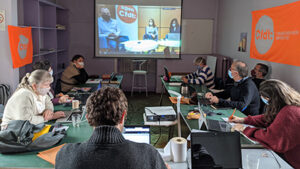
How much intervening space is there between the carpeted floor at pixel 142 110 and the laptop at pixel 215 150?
7.48 feet

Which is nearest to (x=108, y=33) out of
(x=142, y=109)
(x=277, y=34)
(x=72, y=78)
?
(x=142, y=109)

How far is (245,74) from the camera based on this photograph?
11.5 ft

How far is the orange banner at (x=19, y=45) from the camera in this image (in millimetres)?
3912

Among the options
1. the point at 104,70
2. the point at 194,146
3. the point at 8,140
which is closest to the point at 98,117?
the point at 194,146

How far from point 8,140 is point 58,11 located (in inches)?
243

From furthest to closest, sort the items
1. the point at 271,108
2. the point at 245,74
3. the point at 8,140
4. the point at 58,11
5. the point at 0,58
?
the point at 58,11 < the point at 0,58 < the point at 245,74 < the point at 271,108 < the point at 8,140

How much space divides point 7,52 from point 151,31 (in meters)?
4.52

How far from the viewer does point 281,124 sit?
222 cm

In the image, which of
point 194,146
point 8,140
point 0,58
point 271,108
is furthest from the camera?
point 0,58

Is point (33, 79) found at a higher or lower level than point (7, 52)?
lower

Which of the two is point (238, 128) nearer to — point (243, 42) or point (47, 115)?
point (47, 115)

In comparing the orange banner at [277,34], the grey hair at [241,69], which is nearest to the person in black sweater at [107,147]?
the grey hair at [241,69]

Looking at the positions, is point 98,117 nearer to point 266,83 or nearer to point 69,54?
point 266,83

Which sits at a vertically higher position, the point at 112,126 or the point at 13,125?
the point at 112,126
